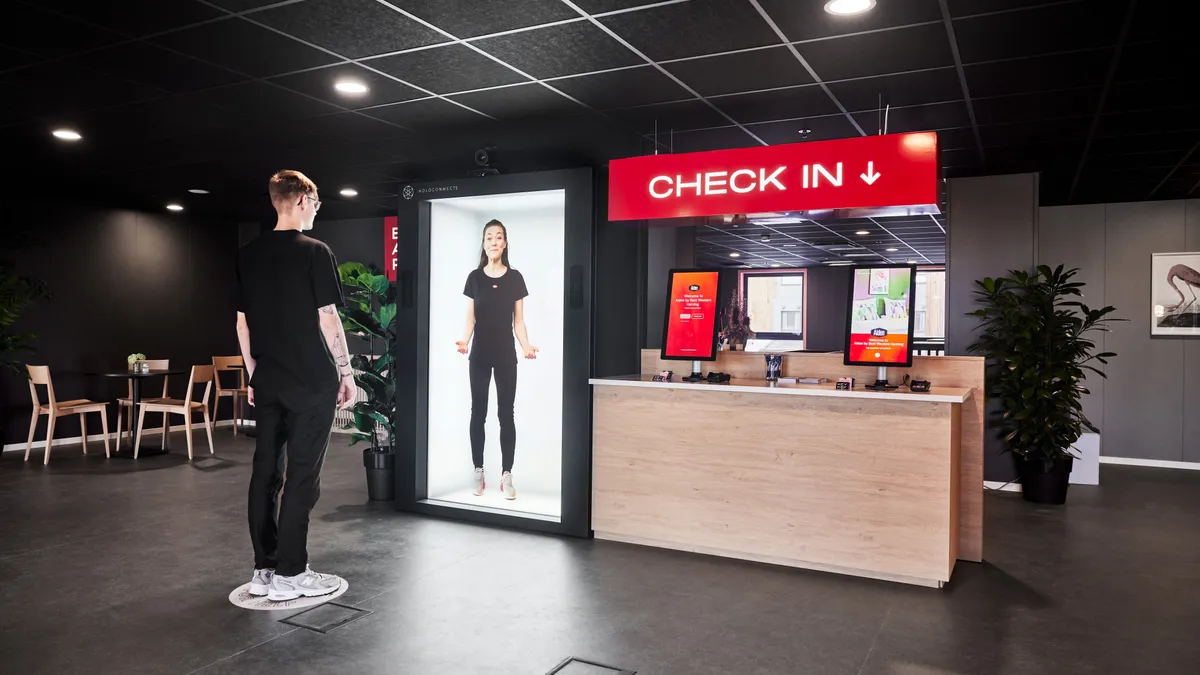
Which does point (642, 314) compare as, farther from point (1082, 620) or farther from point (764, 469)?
point (1082, 620)

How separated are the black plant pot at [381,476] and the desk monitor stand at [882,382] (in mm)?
3706

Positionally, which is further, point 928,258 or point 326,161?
point 928,258

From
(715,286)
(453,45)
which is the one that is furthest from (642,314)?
(453,45)

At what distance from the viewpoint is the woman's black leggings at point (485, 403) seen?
5.58 metres

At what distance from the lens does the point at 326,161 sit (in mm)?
6902

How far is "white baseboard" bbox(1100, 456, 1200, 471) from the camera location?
805 cm

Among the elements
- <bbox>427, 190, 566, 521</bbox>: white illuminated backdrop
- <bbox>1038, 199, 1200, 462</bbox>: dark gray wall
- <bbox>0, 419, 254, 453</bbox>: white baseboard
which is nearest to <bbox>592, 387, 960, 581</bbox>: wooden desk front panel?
<bbox>427, 190, 566, 521</bbox>: white illuminated backdrop

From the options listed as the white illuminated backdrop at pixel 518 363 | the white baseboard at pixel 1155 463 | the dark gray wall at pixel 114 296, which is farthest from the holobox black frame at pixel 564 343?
the white baseboard at pixel 1155 463

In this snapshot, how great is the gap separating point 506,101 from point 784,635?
11.8ft

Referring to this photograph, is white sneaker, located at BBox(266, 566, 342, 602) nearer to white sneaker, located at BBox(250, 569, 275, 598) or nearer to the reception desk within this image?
white sneaker, located at BBox(250, 569, 275, 598)

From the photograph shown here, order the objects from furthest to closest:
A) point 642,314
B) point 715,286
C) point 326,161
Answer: point 326,161 < point 642,314 < point 715,286

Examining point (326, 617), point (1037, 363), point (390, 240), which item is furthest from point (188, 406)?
point (1037, 363)

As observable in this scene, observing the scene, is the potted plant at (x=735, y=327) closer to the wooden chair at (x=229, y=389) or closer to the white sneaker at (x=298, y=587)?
the white sneaker at (x=298, y=587)

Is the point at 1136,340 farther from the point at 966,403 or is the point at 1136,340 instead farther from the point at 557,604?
the point at 557,604
